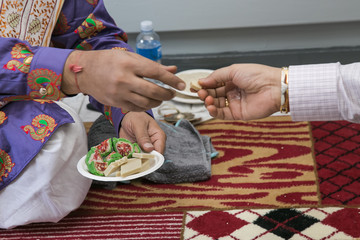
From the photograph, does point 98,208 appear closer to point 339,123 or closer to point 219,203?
point 219,203

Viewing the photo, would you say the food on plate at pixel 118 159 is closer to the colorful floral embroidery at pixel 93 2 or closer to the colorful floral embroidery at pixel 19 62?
the colorful floral embroidery at pixel 19 62

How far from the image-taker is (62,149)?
5.16 feet

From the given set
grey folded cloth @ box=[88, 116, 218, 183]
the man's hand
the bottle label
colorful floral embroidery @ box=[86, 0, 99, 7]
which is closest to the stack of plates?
the bottle label

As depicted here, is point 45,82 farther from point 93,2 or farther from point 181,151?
point 181,151

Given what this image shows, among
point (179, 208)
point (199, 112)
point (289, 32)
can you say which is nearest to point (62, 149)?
point (179, 208)

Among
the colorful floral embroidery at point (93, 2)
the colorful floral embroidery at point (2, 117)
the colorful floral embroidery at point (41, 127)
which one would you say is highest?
the colorful floral embroidery at point (93, 2)

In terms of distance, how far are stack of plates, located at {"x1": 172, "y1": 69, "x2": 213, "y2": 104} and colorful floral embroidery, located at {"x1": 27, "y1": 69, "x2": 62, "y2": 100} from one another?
3.37 feet

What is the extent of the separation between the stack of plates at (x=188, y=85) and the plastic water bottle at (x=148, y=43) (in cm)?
15

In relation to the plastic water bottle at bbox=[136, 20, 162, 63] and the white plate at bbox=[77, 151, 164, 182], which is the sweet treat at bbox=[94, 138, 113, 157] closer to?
the white plate at bbox=[77, 151, 164, 182]

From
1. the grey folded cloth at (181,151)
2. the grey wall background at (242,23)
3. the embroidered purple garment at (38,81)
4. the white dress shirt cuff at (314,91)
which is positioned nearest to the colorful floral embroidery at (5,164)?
the embroidered purple garment at (38,81)

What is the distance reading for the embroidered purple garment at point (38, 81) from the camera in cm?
134

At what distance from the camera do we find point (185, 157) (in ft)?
6.08

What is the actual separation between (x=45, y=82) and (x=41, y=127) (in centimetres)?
25

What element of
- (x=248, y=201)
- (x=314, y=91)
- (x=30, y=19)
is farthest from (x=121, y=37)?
(x=314, y=91)
